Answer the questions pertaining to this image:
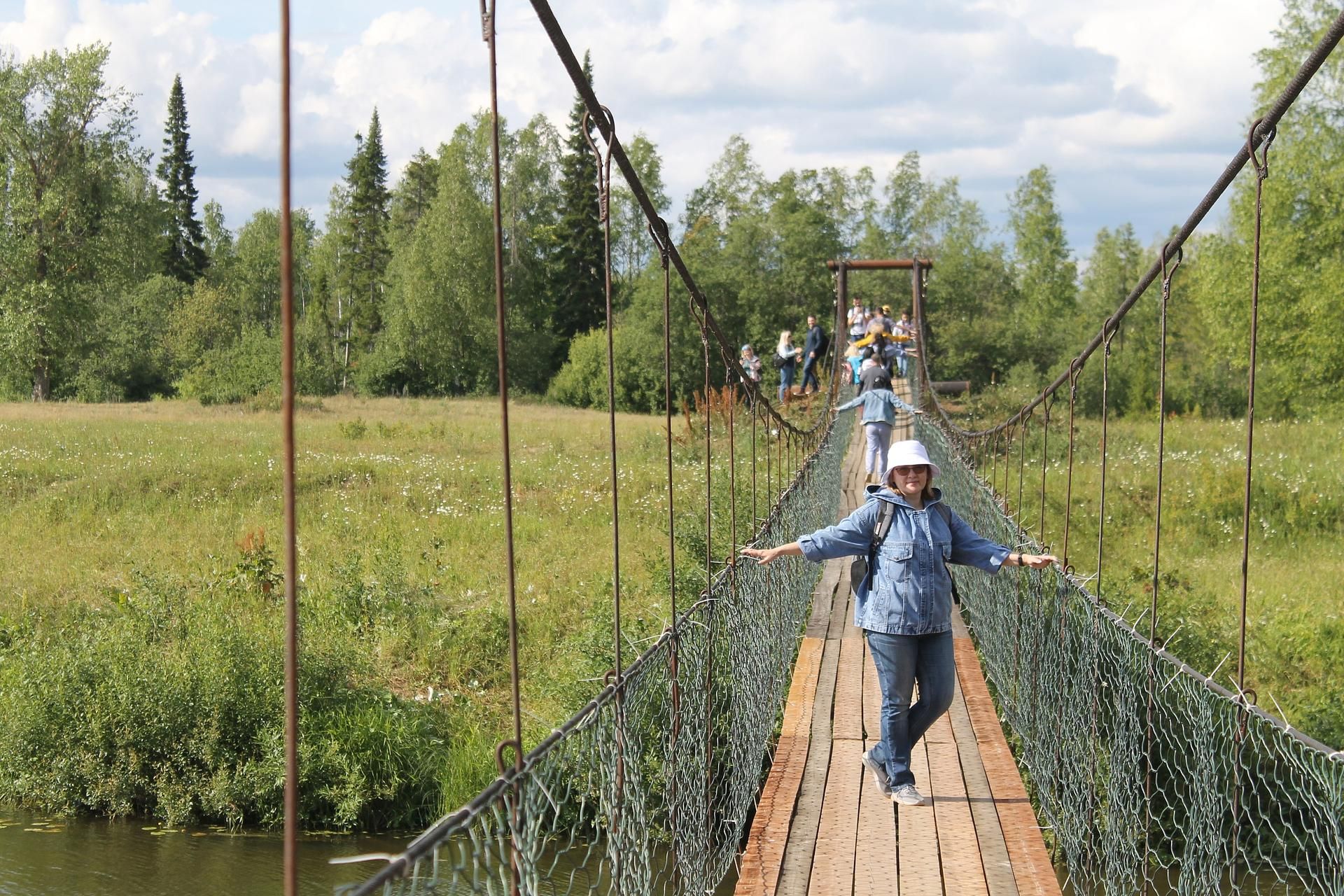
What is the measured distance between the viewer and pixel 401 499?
11211 mm

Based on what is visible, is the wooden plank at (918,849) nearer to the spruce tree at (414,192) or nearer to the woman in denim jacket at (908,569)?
the woman in denim jacket at (908,569)

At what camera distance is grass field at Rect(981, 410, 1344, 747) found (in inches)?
292

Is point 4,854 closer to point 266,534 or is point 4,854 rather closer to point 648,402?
point 266,534

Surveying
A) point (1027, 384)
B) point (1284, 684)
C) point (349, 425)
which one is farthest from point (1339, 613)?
point (1027, 384)

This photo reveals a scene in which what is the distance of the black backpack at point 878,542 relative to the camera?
2885 millimetres

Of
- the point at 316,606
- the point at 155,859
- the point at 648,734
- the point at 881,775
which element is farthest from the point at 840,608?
the point at 316,606

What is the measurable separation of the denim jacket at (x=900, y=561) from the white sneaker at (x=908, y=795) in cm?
47

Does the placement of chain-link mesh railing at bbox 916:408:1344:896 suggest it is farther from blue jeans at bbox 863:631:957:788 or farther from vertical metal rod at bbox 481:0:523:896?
vertical metal rod at bbox 481:0:523:896

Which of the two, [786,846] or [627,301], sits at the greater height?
[627,301]

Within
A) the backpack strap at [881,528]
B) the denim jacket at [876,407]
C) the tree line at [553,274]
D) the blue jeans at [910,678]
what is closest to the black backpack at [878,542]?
the backpack strap at [881,528]

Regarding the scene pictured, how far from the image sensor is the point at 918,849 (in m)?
2.90

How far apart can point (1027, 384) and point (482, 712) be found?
15477 mm

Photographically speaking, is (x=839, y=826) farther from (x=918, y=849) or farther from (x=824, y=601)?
(x=824, y=601)

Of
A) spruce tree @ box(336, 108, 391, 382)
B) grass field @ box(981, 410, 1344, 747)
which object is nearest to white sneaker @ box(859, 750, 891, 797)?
grass field @ box(981, 410, 1344, 747)
